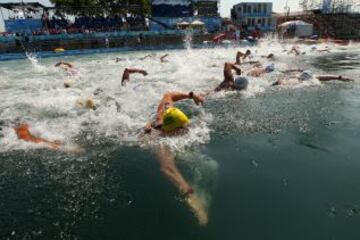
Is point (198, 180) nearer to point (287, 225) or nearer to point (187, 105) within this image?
point (287, 225)

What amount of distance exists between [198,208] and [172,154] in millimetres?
2044

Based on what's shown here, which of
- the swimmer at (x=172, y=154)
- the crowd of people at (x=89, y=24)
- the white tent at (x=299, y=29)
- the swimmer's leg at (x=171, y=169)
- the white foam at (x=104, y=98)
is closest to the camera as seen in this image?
the swimmer at (x=172, y=154)

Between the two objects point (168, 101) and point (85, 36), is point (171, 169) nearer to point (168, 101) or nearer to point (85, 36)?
point (168, 101)

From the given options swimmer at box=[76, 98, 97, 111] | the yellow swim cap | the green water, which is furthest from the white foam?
the green water

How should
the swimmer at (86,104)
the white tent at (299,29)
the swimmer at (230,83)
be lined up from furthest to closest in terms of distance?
the white tent at (299,29), the swimmer at (230,83), the swimmer at (86,104)

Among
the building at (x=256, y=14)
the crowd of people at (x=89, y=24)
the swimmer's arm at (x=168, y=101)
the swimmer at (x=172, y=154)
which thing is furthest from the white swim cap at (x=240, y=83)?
the building at (x=256, y=14)

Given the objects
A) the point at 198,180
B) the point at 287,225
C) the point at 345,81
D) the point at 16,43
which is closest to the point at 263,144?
the point at 198,180

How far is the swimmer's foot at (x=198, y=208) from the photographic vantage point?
477 cm

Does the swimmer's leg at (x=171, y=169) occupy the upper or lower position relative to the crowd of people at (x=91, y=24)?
lower

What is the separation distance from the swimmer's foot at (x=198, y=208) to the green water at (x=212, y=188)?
0.37 ft

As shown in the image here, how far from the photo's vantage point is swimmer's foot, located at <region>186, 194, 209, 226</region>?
4766 mm

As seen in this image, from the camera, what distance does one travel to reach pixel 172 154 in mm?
6938

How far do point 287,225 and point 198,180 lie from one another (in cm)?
179

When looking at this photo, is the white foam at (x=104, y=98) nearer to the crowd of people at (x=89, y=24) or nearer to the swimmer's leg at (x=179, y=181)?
the swimmer's leg at (x=179, y=181)
